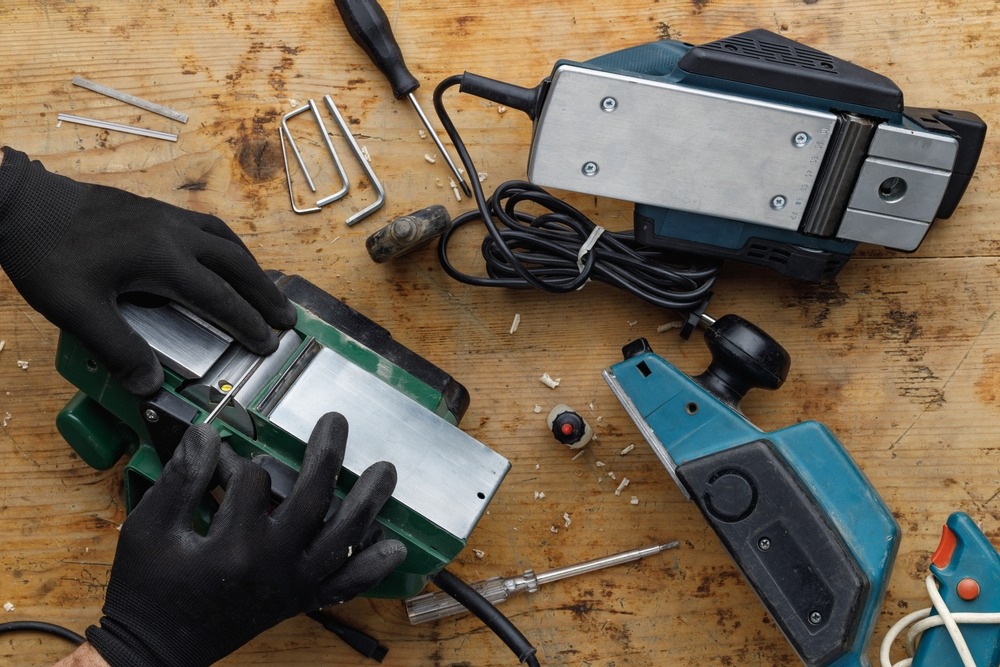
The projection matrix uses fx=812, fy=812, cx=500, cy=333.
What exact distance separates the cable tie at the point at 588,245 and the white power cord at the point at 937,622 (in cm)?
61

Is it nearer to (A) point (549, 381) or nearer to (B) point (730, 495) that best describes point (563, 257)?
(A) point (549, 381)

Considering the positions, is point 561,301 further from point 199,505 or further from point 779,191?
point 199,505

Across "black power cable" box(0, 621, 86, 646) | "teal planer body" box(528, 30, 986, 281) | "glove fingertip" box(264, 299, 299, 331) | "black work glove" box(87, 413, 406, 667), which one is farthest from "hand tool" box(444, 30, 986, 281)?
"black power cable" box(0, 621, 86, 646)

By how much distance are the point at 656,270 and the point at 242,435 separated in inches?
23.6

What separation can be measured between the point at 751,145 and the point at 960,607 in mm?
644

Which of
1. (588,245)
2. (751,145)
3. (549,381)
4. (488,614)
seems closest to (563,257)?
(588,245)

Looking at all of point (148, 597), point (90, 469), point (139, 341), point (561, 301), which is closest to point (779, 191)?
point (561, 301)

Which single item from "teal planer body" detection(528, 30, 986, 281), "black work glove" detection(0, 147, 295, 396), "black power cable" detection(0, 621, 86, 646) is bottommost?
"black power cable" detection(0, 621, 86, 646)

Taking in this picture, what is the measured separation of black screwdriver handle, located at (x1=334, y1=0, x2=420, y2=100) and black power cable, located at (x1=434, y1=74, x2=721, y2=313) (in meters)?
0.09

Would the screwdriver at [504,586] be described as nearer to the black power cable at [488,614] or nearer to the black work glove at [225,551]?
the black power cable at [488,614]

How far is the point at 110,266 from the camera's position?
991 mm

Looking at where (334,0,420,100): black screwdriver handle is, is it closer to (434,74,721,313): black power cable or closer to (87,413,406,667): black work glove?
(434,74,721,313): black power cable

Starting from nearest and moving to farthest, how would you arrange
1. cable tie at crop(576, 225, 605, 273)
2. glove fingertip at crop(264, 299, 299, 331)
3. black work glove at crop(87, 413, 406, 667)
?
black work glove at crop(87, 413, 406, 667) → glove fingertip at crop(264, 299, 299, 331) → cable tie at crop(576, 225, 605, 273)

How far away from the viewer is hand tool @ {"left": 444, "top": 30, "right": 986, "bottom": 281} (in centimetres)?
105
